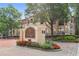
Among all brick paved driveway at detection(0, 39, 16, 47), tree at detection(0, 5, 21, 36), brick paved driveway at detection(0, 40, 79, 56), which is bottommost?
brick paved driveway at detection(0, 40, 79, 56)

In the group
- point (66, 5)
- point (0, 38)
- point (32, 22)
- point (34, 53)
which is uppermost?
point (66, 5)

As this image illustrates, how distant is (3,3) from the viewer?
2.40 meters

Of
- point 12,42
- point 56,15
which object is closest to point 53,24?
point 56,15

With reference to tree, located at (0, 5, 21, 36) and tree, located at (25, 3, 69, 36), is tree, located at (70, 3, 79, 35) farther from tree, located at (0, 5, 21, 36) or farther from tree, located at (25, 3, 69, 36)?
tree, located at (0, 5, 21, 36)

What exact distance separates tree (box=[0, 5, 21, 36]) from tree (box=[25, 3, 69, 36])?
0.40 ft

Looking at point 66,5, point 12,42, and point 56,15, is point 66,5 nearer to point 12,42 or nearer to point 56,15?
point 56,15

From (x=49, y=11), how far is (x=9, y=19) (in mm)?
395

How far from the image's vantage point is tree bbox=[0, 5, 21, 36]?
240cm

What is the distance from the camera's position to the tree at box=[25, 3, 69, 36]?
241 cm

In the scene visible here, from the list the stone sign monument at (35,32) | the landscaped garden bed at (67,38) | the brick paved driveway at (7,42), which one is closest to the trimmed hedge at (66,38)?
the landscaped garden bed at (67,38)

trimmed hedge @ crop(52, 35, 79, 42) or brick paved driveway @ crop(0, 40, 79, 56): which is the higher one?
trimmed hedge @ crop(52, 35, 79, 42)

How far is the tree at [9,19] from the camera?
240 centimetres

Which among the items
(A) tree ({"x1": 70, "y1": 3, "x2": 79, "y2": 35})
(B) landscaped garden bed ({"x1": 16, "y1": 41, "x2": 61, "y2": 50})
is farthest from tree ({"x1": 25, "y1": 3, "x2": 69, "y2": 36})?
(B) landscaped garden bed ({"x1": 16, "y1": 41, "x2": 61, "y2": 50})

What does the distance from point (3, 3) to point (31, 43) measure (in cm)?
47
